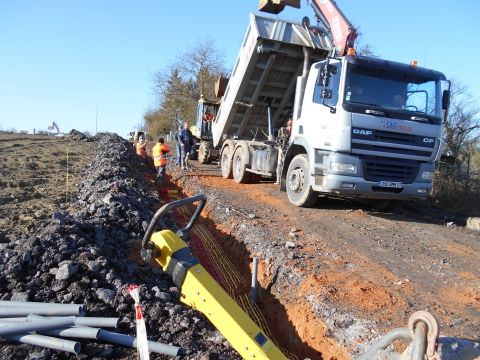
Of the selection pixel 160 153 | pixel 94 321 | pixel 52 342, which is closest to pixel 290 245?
pixel 94 321

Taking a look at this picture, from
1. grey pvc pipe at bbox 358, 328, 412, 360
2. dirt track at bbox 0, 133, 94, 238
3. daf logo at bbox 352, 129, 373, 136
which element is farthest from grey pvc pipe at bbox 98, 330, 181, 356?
daf logo at bbox 352, 129, 373, 136

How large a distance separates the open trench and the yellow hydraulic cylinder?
1.48m

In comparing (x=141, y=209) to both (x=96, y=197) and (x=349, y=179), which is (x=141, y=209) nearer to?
(x=96, y=197)

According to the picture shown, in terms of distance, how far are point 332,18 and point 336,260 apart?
556 cm

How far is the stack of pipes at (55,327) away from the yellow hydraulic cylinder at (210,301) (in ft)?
1.33

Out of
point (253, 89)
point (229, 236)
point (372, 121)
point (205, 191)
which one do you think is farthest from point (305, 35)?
point (229, 236)

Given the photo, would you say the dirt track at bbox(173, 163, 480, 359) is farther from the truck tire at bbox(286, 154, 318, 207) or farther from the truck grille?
the truck grille

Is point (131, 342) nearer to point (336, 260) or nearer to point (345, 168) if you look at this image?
point (336, 260)

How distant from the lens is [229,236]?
7582 mm

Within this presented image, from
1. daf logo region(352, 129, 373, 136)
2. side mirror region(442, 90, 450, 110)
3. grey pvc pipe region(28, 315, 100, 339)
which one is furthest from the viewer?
side mirror region(442, 90, 450, 110)

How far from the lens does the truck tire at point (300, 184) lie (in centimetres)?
847

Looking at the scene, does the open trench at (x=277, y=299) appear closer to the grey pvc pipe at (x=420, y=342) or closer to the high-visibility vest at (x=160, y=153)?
the grey pvc pipe at (x=420, y=342)

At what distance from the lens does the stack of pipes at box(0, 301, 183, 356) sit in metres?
2.92

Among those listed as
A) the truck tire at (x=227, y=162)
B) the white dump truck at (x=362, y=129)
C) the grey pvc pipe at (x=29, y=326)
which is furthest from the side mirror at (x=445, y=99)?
the grey pvc pipe at (x=29, y=326)
